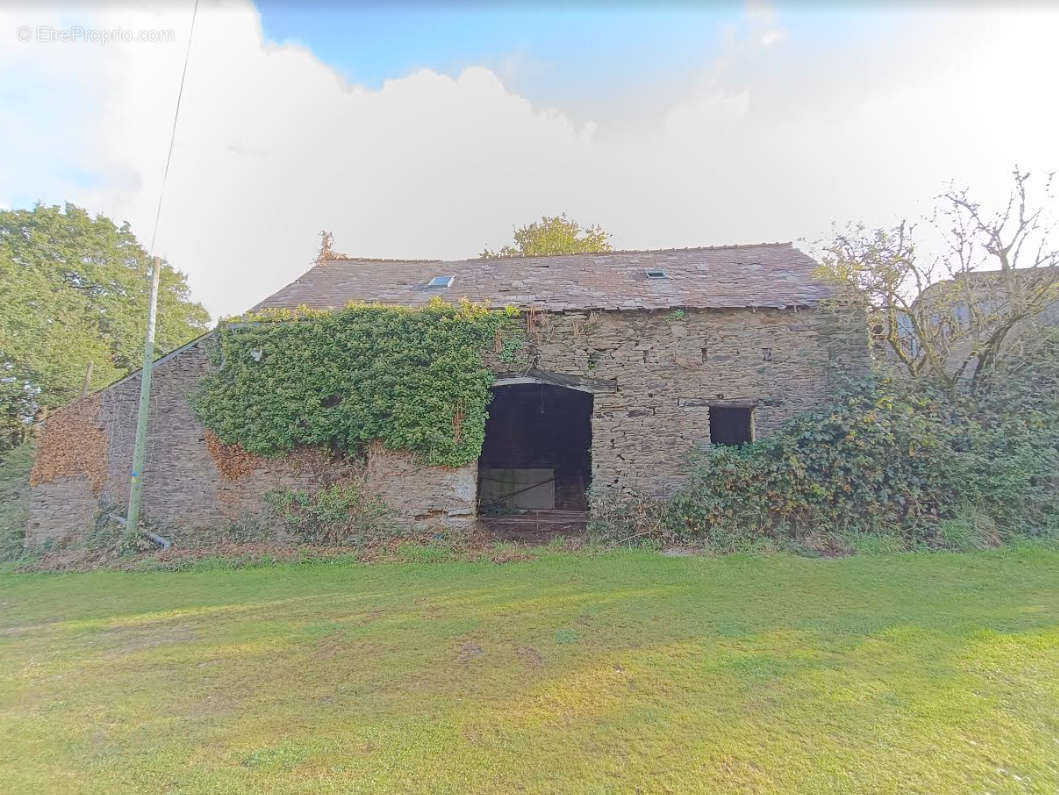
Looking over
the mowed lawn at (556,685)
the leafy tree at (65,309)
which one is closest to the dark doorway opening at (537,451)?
the mowed lawn at (556,685)

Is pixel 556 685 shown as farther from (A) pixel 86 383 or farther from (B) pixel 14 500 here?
(A) pixel 86 383

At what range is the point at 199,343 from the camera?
31.4ft

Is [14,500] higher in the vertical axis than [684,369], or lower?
lower

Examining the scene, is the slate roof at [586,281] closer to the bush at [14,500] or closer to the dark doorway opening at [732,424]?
the dark doorway opening at [732,424]

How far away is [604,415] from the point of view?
876 centimetres

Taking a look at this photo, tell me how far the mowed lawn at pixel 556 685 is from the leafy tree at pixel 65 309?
12.4m

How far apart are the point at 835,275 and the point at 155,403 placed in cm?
1363

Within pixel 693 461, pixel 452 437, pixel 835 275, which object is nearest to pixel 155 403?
pixel 452 437

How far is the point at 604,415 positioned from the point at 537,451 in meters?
5.81

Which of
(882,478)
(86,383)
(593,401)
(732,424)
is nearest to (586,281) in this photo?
(593,401)

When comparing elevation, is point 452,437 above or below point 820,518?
above

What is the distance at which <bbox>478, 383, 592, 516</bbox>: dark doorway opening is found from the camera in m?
13.8

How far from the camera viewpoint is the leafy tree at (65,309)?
14281 mm

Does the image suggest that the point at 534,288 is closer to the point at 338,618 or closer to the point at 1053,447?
the point at 338,618
